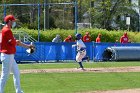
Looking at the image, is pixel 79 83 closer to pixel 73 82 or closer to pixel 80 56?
pixel 73 82

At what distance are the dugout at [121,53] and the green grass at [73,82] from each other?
36.9 ft

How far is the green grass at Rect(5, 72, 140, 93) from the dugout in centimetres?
1125

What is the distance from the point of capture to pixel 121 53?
32.1 m

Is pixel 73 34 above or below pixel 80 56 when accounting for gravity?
below

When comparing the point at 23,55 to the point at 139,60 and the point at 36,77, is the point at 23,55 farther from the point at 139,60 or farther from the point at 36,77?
the point at 36,77

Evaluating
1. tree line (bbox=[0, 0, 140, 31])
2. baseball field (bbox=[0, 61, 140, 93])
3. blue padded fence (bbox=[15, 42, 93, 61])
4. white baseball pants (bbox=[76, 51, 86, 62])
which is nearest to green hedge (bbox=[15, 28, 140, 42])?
blue padded fence (bbox=[15, 42, 93, 61])

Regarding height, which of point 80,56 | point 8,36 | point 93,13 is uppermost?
point 8,36

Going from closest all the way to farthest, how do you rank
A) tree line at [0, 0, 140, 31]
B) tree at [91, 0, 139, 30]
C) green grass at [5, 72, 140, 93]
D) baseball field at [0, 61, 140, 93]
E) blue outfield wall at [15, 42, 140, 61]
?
baseball field at [0, 61, 140, 93] → green grass at [5, 72, 140, 93] → blue outfield wall at [15, 42, 140, 61] → tree line at [0, 0, 140, 31] → tree at [91, 0, 139, 30]

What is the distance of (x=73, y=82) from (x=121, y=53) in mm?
15446

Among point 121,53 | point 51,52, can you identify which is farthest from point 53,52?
point 121,53

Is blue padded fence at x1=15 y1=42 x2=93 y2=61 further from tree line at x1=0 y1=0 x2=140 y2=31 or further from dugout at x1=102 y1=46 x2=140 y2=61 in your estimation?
tree line at x1=0 y1=0 x2=140 y2=31

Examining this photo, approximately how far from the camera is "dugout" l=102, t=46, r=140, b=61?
31906 mm

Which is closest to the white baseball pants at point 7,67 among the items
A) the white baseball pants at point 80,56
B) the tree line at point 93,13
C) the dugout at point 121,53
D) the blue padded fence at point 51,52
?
the white baseball pants at point 80,56

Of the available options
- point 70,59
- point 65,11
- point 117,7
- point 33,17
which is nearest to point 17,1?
point 33,17
